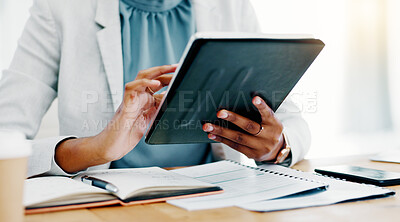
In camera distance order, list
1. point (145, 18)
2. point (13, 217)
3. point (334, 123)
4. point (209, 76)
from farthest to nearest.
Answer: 1. point (334, 123)
2. point (145, 18)
3. point (209, 76)
4. point (13, 217)

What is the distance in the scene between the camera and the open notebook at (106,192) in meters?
0.55

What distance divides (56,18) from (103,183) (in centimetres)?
73

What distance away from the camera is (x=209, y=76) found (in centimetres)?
68

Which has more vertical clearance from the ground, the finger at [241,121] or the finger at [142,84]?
the finger at [142,84]

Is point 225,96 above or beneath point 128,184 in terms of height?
above

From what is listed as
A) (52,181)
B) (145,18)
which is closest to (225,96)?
(52,181)

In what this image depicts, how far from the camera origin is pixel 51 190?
23.5 inches

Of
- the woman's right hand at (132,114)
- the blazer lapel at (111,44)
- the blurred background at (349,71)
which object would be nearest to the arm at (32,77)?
the blazer lapel at (111,44)

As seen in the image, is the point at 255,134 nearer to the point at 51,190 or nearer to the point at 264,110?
the point at 264,110

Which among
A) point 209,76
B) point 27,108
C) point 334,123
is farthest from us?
point 334,123

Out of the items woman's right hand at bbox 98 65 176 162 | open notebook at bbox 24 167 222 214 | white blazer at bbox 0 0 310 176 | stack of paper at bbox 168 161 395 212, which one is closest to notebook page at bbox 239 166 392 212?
stack of paper at bbox 168 161 395 212

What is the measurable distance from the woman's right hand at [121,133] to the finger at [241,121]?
0.14m

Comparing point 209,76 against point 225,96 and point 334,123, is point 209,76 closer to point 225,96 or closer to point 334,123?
point 225,96

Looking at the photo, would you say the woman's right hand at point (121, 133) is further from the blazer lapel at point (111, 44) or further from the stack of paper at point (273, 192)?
the blazer lapel at point (111, 44)
